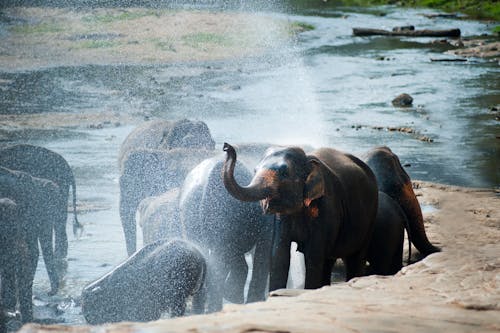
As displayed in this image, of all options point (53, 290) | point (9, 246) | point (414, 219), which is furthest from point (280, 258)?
point (53, 290)

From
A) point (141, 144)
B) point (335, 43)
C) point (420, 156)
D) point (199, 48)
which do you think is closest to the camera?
point (141, 144)

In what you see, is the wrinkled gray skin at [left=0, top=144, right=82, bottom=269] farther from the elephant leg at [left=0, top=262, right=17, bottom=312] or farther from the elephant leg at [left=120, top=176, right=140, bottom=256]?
the elephant leg at [left=0, top=262, right=17, bottom=312]

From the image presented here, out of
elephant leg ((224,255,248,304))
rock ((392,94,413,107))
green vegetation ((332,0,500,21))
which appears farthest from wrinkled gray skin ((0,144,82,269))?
green vegetation ((332,0,500,21))

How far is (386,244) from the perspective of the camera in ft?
30.7

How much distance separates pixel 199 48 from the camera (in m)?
30.2

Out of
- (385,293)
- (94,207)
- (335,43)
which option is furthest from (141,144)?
(335,43)

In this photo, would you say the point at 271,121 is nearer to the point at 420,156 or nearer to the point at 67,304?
the point at 420,156

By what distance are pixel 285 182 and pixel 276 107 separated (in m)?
13.8

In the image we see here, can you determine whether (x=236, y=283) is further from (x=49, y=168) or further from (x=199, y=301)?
(x=49, y=168)

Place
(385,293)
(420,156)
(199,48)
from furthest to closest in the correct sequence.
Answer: (199,48), (420,156), (385,293)

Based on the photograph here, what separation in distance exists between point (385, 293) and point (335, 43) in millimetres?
26791

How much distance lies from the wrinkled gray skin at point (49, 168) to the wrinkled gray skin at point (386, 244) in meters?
3.51

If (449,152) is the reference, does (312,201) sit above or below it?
above

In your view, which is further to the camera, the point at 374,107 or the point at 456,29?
the point at 456,29
